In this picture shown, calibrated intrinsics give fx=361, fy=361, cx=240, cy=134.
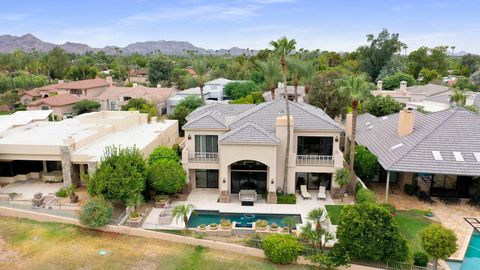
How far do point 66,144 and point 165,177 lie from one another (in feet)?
27.7

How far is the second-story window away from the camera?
2941cm

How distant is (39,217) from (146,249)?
27.7 ft

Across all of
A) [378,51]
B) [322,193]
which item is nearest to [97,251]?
[322,193]

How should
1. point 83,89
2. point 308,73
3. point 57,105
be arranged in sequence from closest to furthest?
point 308,73 < point 57,105 < point 83,89

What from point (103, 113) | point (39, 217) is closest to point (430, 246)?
point (39, 217)

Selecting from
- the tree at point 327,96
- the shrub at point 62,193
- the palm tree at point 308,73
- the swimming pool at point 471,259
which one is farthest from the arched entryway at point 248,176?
the palm tree at point 308,73

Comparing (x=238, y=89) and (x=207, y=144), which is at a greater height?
(x=238, y=89)

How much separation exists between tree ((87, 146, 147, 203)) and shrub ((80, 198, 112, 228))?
3.96ft

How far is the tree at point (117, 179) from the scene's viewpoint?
2347 centimetres

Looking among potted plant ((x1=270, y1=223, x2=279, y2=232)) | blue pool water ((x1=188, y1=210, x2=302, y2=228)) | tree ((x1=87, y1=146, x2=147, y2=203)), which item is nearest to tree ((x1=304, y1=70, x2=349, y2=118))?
blue pool water ((x1=188, y1=210, x2=302, y2=228))

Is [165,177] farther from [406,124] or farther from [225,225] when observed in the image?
[406,124]

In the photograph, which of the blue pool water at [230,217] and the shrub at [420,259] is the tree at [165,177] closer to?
the blue pool water at [230,217]

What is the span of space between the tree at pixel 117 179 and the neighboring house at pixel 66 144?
2.44 metres

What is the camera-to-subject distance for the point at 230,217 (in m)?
25.5
